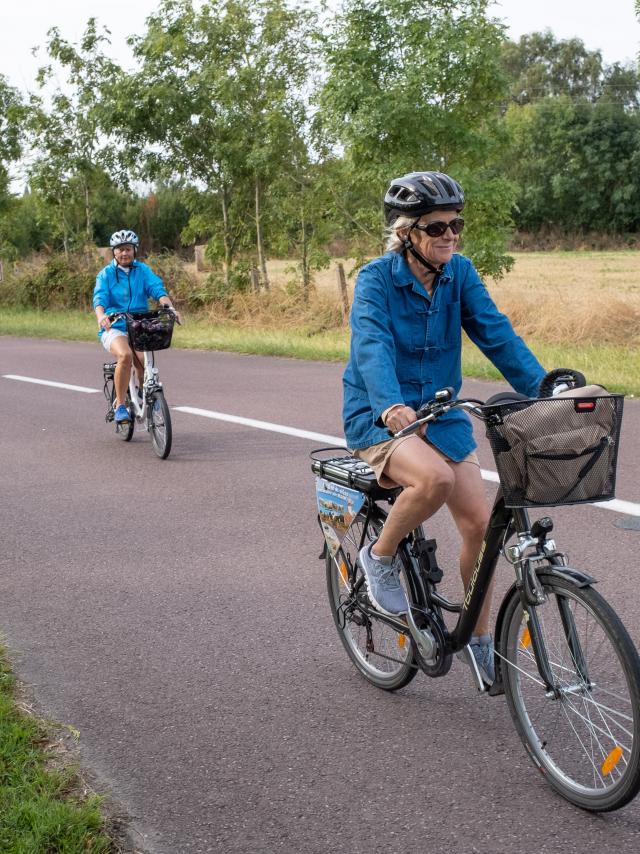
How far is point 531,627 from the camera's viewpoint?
333 cm

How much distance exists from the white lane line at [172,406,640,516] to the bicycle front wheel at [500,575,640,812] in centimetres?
359

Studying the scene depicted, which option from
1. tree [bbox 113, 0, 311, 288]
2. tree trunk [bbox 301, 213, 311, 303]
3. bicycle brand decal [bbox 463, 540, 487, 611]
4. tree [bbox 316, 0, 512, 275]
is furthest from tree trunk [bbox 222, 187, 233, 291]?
bicycle brand decal [bbox 463, 540, 487, 611]

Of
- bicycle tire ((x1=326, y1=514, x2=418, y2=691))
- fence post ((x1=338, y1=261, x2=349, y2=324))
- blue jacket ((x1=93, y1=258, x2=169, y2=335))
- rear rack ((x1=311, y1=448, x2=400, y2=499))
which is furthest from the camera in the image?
fence post ((x1=338, y1=261, x2=349, y2=324))

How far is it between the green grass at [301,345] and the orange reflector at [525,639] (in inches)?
333

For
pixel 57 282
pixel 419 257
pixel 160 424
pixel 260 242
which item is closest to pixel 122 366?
pixel 160 424

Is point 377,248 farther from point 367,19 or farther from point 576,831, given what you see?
point 576,831

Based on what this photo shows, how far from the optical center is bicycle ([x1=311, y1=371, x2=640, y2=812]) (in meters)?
3.06

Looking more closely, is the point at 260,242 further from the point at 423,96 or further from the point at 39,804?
the point at 39,804

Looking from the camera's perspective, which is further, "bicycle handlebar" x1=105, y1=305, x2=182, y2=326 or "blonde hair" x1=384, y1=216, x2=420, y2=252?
"bicycle handlebar" x1=105, y1=305, x2=182, y2=326

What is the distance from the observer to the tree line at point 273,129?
1636cm

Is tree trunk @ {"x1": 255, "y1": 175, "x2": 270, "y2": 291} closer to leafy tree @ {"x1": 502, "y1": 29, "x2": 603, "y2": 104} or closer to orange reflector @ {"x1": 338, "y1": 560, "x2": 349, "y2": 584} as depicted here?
orange reflector @ {"x1": 338, "y1": 560, "x2": 349, "y2": 584}

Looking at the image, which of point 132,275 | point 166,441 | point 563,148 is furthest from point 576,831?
point 563,148

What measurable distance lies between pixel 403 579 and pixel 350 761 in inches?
26.4

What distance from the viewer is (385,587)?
3.94 metres
